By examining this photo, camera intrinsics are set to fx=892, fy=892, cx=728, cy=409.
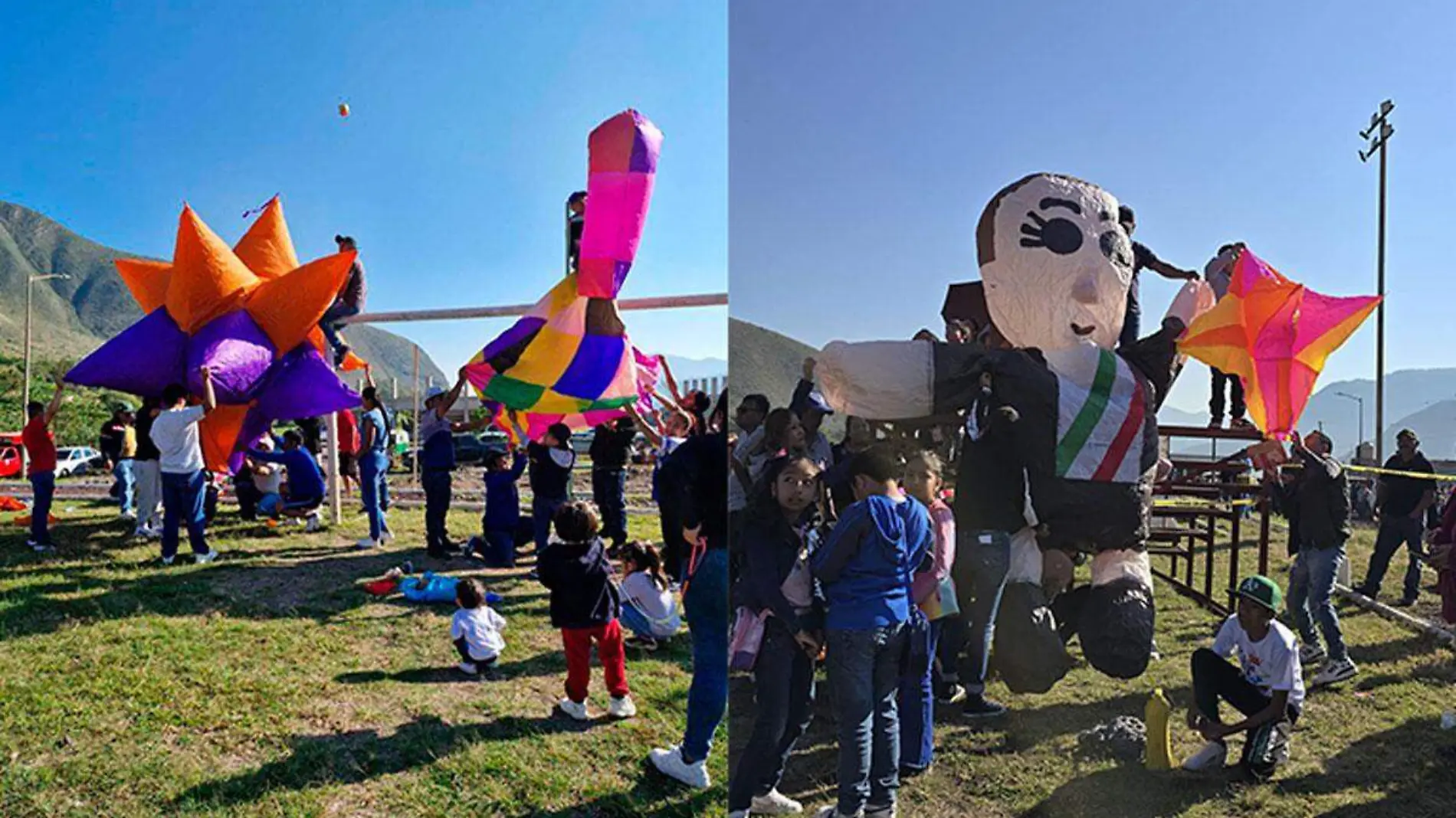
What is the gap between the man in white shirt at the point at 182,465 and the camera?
4359mm

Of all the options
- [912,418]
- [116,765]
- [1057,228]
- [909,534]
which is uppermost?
[1057,228]

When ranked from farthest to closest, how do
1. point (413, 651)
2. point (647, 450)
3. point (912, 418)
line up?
point (647, 450)
point (413, 651)
point (912, 418)

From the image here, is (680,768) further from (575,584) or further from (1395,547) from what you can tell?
(1395,547)

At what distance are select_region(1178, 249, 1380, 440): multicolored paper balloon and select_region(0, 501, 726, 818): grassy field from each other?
181 cm

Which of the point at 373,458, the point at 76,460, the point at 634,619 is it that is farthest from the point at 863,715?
the point at 76,460

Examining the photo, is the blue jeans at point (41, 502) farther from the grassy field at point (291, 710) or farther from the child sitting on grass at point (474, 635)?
the child sitting on grass at point (474, 635)

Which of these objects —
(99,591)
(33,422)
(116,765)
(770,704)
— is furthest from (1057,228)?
(33,422)

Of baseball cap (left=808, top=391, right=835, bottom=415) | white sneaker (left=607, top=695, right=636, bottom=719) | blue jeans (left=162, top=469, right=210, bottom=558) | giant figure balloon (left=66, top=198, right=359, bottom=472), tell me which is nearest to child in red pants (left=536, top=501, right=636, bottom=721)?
white sneaker (left=607, top=695, right=636, bottom=719)

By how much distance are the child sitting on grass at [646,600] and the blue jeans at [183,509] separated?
261cm

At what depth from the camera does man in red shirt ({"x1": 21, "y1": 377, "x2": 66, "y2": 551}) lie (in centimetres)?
522

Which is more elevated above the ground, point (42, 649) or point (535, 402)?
point (535, 402)

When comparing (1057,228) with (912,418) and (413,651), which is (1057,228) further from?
(413,651)

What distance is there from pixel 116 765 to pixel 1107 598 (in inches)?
105

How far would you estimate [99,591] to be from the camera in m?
4.23
